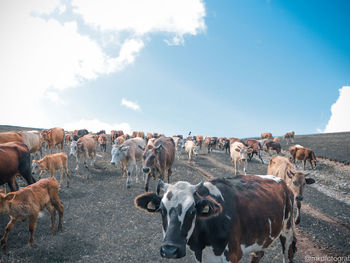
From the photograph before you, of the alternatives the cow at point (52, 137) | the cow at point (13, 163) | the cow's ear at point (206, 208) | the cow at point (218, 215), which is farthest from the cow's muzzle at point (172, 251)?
the cow at point (52, 137)

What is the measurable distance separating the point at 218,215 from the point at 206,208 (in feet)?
1.68

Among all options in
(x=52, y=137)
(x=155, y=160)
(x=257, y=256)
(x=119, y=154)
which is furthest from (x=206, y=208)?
(x=52, y=137)

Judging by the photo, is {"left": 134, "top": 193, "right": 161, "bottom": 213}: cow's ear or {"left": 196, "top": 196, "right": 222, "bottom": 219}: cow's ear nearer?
{"left": 196, "top": 196, "right": 222, "bottom": 219}: cow's ear

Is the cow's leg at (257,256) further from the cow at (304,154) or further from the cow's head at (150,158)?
the cow at (304,154)

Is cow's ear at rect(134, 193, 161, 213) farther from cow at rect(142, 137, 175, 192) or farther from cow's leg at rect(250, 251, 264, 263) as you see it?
cow at rect(142, 137, 175, 192)

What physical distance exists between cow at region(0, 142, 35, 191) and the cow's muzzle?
9.85m

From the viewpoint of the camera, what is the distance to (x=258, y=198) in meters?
4.67

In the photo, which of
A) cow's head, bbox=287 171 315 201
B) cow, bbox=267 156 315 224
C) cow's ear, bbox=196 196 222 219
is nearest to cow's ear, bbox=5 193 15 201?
cow's ear, bbox=196 196 222 219

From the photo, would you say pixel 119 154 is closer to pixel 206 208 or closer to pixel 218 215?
pixel 218 215

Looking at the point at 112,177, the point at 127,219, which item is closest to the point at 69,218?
the point at 127,219

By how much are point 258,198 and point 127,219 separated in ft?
24.4

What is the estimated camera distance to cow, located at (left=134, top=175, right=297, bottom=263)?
3480mm

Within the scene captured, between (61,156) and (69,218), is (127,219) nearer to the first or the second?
(69,218)

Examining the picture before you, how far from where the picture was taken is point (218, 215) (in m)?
3.99
